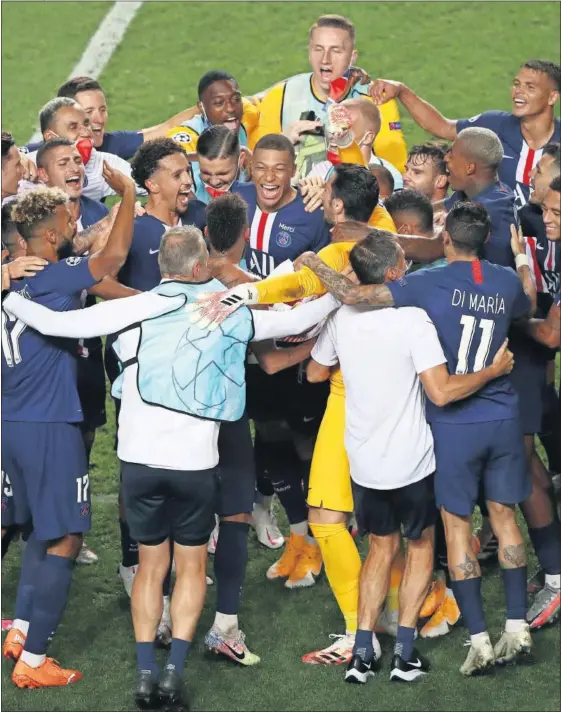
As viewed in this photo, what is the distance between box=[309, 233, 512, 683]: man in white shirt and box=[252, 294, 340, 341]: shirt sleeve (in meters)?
0.09

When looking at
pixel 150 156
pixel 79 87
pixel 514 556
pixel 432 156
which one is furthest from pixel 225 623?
pixel 79 87

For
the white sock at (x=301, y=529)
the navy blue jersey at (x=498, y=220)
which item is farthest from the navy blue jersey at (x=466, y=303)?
the white sock at (x=301, y=529)

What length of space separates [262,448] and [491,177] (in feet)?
6.18

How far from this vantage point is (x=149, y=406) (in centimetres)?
634

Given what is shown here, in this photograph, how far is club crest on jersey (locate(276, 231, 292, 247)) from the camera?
24.1 ft

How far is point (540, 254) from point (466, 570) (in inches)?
74.9

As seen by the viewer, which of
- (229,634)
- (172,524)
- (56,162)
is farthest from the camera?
(56,162)

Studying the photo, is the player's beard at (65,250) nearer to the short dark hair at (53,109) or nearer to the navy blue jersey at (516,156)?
the short dark hair at (53,109)

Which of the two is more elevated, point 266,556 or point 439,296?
point 439,296

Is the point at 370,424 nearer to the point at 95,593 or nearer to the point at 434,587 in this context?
the point at 434,587

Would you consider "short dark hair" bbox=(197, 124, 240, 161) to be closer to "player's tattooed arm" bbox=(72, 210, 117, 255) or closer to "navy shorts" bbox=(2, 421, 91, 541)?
"player's tattooed arm" bbox=(72, 210, 117, 255)

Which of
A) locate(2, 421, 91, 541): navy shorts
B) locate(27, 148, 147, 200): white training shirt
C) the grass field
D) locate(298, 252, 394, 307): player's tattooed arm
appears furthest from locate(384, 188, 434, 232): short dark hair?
the grass field

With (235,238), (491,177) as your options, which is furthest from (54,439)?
(491,177)

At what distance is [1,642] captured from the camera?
281 inches
